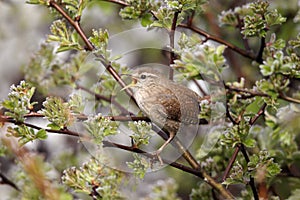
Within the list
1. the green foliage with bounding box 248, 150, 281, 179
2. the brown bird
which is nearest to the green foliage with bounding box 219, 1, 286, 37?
the brown bird

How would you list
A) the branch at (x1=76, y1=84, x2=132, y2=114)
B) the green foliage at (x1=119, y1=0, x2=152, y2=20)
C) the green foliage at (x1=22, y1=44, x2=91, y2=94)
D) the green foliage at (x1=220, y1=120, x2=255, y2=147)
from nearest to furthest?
the green foliage at (x1=220, y1=120, x2=255, y2=147) < the green foliage at (x1=119, y1=0, x2=152, y2=20) < the branch at (x1=76, y1=84, x2=132, y2=114) < the green foliage at (x1=22, y1=44, x2=91, y2=94)

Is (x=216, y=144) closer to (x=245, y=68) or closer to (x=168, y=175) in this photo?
(x=168, y=175)

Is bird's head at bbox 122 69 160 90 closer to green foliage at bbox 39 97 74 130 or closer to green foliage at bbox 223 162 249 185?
green foliage at bbox 39 97 74 130

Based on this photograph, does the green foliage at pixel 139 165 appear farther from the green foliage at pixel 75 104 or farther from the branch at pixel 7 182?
the branch at pixel 7 182

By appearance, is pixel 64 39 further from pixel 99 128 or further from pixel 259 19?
pixel 259 19

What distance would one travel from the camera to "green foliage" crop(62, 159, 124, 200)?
1.81 m

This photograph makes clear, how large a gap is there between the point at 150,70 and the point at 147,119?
257 mm

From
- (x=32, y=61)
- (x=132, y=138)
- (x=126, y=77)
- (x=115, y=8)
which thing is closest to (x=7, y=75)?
(x=115, y=8)

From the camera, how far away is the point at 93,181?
1841 mm

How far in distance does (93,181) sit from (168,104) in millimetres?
406

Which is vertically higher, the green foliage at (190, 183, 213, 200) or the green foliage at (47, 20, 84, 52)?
the green foliage at (47, 20, 84, 52)

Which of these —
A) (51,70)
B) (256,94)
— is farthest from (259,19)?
(51,70)

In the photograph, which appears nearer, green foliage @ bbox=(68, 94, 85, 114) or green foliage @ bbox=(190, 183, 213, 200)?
green foliage @ bbox=(68, 94, 85, 114)

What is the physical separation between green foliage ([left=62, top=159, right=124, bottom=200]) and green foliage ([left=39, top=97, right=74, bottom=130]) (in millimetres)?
217
